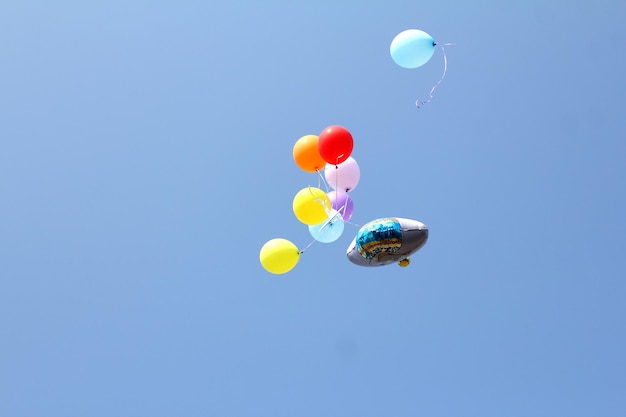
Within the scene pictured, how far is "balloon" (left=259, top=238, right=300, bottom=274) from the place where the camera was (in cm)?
1016

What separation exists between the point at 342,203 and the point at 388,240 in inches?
61.4

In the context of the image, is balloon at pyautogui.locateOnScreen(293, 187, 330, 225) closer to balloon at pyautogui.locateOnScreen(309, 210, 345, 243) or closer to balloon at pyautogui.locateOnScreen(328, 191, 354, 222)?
balloon at pyautogui.locateOnScreen(309, 210, 345, 243)

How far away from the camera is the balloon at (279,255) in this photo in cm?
1016

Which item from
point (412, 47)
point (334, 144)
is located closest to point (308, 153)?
point (334, 144)

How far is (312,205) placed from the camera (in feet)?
32.2

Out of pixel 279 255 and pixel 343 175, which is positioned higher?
pixel 343 175

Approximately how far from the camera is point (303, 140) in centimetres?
1026

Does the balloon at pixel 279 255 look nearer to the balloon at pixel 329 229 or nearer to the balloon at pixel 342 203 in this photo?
the balloon at pixel 329 229

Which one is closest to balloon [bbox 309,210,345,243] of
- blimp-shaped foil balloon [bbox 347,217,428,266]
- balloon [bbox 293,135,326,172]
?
blimp-shaped foil balloon [bbox 347,217,428,266]

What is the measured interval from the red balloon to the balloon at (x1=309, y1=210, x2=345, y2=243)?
1040 mm

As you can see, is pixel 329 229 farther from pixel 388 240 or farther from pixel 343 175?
pixel 388 240

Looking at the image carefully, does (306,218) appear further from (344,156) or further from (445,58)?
(445,58)

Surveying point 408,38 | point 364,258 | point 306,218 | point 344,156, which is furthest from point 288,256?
point 408,38

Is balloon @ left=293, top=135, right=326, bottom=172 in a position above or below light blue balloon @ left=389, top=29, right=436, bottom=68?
below
